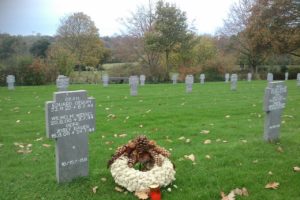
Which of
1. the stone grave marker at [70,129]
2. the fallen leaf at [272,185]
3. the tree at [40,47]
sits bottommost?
the fallen leaf at [272,185]

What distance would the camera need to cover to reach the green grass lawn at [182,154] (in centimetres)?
509

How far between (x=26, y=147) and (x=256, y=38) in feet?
91.4

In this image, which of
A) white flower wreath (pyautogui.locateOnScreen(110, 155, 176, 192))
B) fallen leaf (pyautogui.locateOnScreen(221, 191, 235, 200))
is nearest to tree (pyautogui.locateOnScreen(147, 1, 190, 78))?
white flower wreath (pyautogui.locateOnScreen(110, 155, 176, 192))

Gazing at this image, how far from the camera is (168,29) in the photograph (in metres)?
38.7

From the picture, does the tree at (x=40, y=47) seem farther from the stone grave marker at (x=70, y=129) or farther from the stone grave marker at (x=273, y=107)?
the stone grave marker at (x=70, y=129)

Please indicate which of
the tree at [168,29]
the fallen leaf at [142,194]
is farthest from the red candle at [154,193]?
the tree at [168,29]

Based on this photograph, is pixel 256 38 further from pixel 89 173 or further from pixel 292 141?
pixel 89 173

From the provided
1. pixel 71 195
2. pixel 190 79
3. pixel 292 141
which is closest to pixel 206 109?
pixel 292 141

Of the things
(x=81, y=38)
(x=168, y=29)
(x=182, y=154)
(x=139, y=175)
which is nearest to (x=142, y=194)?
(x=139, y=175)

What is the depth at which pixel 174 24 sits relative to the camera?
3884cm

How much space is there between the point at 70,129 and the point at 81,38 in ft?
163

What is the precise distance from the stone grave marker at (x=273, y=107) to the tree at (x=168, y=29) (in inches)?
1211

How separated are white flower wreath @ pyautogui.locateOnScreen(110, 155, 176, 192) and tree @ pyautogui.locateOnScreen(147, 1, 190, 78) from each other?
3365 cm

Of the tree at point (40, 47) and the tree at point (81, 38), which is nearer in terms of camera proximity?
the tree at point (40, 47)
